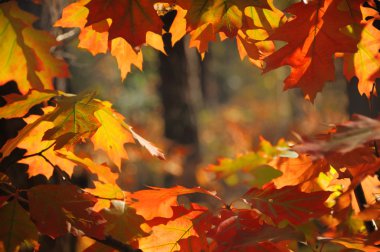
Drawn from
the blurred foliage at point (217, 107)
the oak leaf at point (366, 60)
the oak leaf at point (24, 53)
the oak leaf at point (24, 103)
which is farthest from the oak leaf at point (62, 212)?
the blurred foliage at point (217, 107)

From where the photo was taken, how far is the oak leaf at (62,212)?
1.19 m

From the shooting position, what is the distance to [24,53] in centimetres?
161

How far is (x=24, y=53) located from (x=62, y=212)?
0.64 metres

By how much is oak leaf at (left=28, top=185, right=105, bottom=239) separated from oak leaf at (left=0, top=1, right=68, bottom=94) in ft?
1.71

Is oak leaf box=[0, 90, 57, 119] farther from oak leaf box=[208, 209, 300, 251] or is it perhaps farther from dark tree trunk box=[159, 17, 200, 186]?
dark tree trunk box=[159, 17, 200, 186]

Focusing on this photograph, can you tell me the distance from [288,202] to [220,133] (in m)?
18.2

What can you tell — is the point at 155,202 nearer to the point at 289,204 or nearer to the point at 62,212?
the point at 62,212

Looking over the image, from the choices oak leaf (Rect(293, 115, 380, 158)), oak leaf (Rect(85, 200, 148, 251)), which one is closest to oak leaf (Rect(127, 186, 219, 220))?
oak leaf (Rect(85, 200, 148, 251))

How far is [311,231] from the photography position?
4.38ft

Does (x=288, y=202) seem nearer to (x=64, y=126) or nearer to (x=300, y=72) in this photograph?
(x=300, y=72)

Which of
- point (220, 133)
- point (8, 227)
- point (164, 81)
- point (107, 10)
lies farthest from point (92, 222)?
point (220, 133)

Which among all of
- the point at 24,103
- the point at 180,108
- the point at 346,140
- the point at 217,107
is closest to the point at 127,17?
the point at 24,103

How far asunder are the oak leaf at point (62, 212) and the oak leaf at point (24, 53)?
0.52m

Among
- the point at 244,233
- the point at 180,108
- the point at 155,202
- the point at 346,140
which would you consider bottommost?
the point at 180,108
